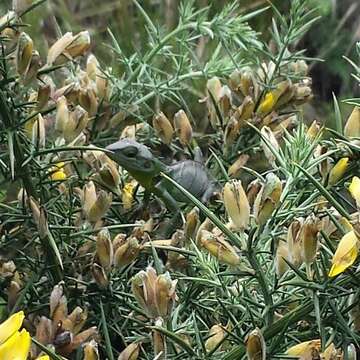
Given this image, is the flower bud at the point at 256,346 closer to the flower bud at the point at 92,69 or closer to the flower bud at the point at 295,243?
the flower bud at the point at 295,243

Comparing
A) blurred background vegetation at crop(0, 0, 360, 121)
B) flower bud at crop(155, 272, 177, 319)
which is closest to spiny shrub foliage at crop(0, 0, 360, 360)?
flower bud at crop(155, 272, 177, 319)

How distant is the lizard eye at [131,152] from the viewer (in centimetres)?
70

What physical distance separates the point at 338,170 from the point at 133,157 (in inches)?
6.7

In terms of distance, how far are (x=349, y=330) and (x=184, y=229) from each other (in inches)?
7.6

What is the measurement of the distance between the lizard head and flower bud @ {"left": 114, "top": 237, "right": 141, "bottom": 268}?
0.06m

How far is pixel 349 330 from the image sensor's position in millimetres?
556

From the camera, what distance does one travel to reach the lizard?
70 centimetres

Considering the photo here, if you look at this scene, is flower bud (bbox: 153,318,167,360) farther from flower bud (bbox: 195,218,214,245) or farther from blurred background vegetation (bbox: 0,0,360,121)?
blurred background vegetation (bbox: 0,0,360,121)

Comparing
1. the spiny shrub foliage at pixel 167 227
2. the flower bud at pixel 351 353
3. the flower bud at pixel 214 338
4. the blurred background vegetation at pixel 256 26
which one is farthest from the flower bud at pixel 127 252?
the blurred background vegetation at pixel 256 26

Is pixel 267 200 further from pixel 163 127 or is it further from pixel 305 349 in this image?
pixel 163 127

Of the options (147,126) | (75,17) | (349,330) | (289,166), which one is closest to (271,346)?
(349,330)

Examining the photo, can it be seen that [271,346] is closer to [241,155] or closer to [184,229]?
[184,229]

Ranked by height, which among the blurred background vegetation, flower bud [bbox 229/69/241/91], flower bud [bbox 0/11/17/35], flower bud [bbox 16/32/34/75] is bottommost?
the blurred background vegetation

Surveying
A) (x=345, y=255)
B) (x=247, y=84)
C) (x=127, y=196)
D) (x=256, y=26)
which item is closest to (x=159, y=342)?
(x=345, y=255)
